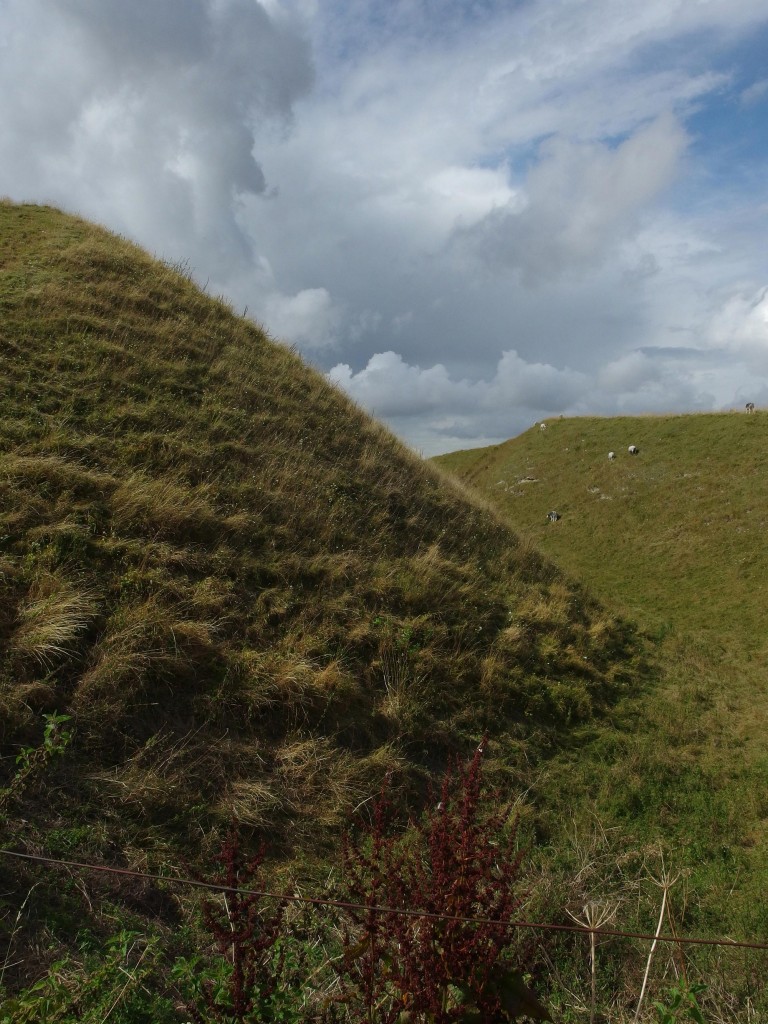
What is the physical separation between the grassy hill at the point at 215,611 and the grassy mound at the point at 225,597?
3 cm

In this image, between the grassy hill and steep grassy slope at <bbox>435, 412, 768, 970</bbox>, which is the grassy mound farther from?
steep grassy slope at <bbox>435, 412, 768, 970</bbox>

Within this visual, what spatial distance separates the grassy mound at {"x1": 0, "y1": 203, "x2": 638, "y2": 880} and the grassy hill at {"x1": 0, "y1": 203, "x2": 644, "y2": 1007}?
35 millimetres

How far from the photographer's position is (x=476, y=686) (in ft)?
31.8

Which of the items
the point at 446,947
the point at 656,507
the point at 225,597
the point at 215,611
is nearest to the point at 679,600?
the point at 656,507

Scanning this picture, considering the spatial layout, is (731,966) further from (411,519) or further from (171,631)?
(411,519)

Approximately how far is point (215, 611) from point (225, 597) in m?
0.28

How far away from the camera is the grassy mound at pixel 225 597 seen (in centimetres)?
644

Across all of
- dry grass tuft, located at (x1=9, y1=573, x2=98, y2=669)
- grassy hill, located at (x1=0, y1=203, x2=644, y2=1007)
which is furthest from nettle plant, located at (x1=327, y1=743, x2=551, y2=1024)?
dry grass tuft, located at (x1=9, y1=573, x2=98, y2=669)

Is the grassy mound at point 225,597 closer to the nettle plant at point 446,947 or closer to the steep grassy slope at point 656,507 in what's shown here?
the nettle plant at point 446,947

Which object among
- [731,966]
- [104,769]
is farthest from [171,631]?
[731,966]

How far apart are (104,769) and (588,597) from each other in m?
11.4

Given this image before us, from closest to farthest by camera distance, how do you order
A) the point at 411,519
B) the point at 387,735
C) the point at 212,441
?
1. the point at 387,735
2. the point at 212,441
3. the point at 411,519

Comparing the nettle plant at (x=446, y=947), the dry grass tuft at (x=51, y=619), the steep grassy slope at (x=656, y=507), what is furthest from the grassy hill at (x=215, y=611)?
the steep grassy slope at (x=656, y=507)

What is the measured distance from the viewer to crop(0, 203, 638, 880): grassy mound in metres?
6.44
